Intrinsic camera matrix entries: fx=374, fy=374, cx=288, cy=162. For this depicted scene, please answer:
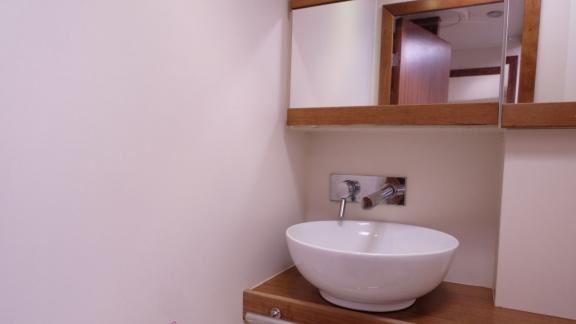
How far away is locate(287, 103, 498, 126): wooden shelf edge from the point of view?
3.26 ft

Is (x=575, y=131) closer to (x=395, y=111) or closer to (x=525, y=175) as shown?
(x=525, y=175)

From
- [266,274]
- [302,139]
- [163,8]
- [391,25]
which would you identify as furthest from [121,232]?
[391,25]

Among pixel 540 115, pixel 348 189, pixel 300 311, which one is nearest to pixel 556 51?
pixel 540 115

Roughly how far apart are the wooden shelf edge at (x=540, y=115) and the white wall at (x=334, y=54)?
16.0 inches

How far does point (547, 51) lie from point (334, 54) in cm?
61

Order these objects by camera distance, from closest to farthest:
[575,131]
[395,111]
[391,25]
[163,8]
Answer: [163,8]
[575,131]
[395,111]
[391,25]

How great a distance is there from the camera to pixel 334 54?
4.25 feet

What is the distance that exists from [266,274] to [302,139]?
483 mm

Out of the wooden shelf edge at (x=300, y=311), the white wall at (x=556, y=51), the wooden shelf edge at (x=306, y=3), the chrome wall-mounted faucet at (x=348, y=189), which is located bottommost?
the wooden shelf edge at (x=300, y=311)

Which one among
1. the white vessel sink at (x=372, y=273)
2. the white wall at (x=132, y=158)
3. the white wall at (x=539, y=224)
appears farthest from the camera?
the white wall at (x=539, y=224)

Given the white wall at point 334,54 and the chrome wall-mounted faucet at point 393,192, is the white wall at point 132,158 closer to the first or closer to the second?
the white wall at point 334,54

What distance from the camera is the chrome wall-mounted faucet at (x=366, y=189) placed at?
1.21 metres

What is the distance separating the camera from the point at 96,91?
24.8 inches

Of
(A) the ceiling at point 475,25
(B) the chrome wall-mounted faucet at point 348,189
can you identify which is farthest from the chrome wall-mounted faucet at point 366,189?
(A) the ceiling at point 475,25
